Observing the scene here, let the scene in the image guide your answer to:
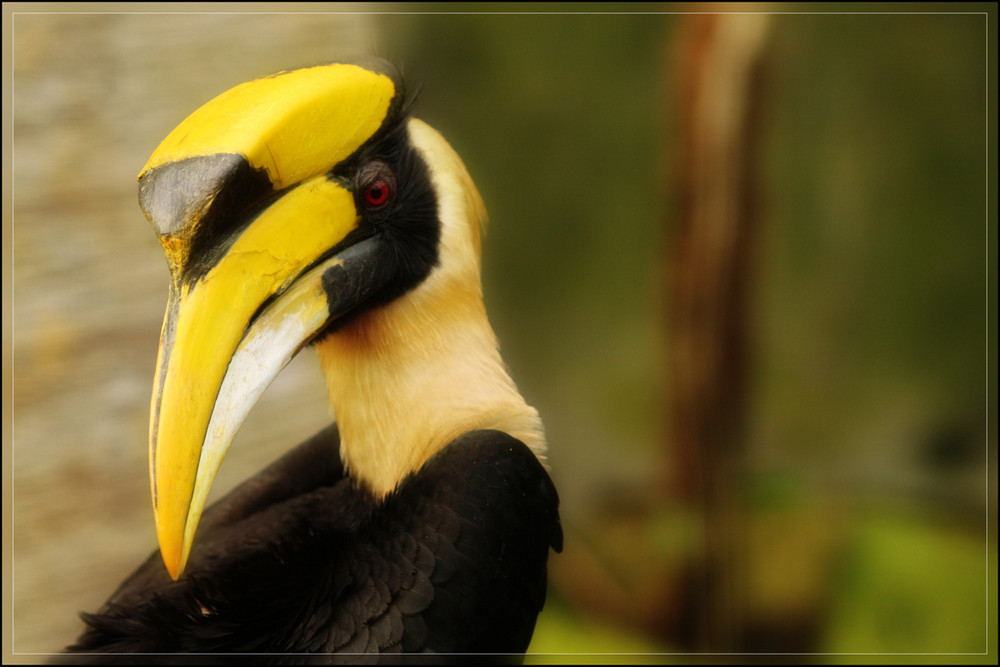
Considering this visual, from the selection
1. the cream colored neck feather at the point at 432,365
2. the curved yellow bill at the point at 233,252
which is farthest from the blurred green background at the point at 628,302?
the curved yellow bill at the point at 233,252

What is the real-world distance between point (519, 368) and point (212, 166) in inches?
22.8

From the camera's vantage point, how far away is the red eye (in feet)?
2.05

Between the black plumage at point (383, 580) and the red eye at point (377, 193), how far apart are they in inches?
8.2

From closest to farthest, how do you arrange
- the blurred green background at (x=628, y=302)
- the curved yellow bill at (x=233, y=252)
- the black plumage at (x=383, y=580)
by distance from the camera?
the curved yellow bill at (x=233, y=252) < the black plumage at (x=383, y=580) < the blurred green background at (x=628, y=302)

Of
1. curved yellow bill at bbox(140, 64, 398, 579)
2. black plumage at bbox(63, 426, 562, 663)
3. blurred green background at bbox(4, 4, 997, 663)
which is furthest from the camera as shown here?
blurred green background at bbox(4, 4, 997, 663)

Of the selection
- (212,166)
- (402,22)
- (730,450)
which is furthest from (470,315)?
(730,450)

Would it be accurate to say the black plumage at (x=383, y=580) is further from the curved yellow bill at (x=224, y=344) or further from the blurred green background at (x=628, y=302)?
the blurred green background at (x=628, y=302)

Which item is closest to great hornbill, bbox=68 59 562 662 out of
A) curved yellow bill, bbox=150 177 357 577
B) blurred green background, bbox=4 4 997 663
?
curved yellow bill, bbox=150 177 357 577

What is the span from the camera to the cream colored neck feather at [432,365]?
68 cm

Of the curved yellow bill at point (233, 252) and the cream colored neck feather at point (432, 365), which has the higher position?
the curved yellow bill at point (233, 252)

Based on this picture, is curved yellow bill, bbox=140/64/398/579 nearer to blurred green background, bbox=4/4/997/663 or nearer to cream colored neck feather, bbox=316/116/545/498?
cream colored neck feather, bbox=316/116/545/498

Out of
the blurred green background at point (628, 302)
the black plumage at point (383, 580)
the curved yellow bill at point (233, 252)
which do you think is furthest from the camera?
the blurred green background at point (628, 302)

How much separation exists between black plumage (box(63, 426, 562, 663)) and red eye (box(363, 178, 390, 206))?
0.21m

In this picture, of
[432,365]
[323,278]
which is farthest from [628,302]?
[323,278]
